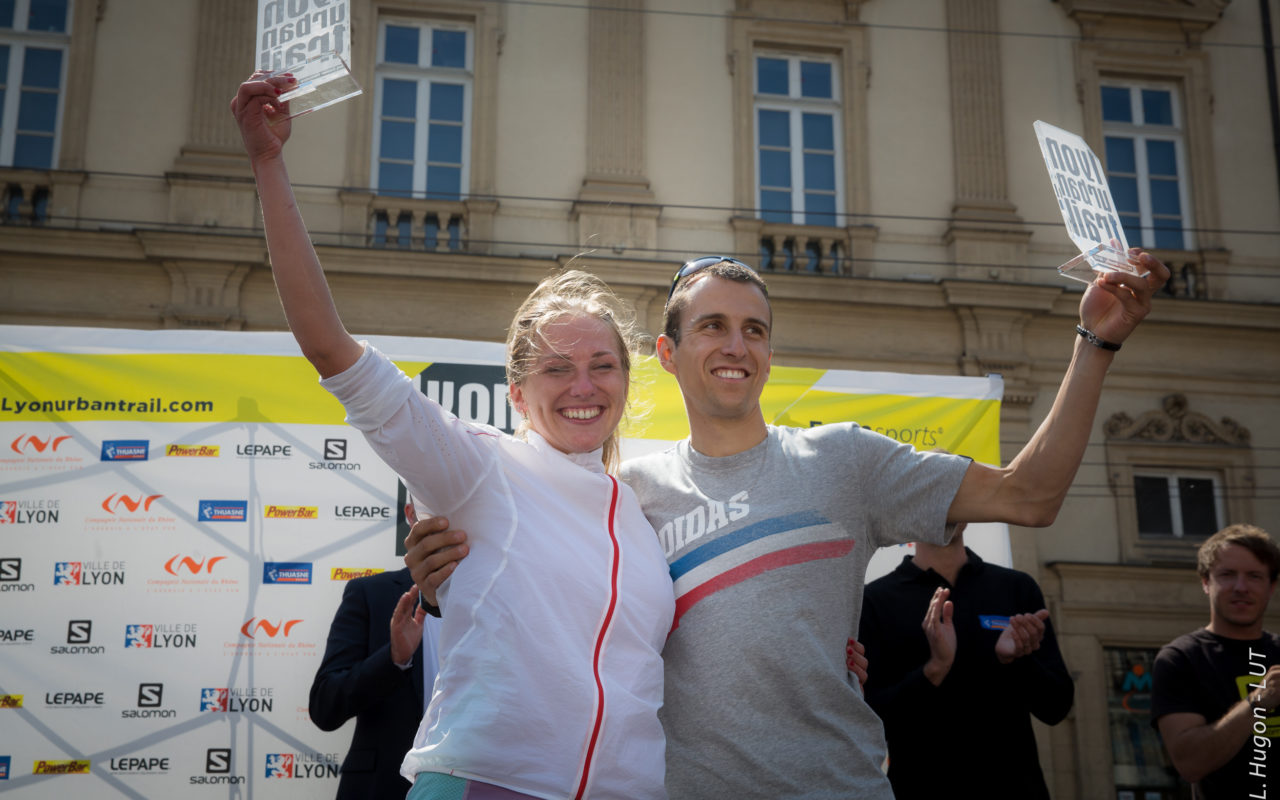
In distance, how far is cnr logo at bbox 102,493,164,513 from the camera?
5.27 metres

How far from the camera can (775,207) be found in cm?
1370

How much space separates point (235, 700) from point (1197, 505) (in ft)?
38.5

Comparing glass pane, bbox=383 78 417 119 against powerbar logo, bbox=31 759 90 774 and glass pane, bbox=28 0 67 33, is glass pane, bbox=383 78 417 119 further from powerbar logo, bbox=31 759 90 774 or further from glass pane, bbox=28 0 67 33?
powerbar logo, bbox=31 759 90 774

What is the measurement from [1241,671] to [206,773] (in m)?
4.28

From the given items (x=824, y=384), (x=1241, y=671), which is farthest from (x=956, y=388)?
(x=1241, y=671)

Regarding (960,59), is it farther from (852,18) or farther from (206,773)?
(206,773)

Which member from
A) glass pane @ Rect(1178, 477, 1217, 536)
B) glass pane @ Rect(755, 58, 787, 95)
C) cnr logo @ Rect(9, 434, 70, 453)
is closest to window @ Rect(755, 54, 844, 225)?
glass pane @ Rect(755, 58, 787, 95)

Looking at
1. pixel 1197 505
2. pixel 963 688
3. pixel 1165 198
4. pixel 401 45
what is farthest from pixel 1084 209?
pixel 1165 198

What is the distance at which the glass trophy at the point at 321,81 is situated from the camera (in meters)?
2.09

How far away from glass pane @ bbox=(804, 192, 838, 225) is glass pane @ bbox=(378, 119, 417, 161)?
479cm

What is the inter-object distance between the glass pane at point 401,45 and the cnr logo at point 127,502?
9.42 meters

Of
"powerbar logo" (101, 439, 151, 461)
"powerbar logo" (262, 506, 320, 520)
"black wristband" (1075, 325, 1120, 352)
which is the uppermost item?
"powerbar logo" (101, 439, 151, 461)

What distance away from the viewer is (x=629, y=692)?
6.47 ft

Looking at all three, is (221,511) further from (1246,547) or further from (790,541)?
(1246,547)
